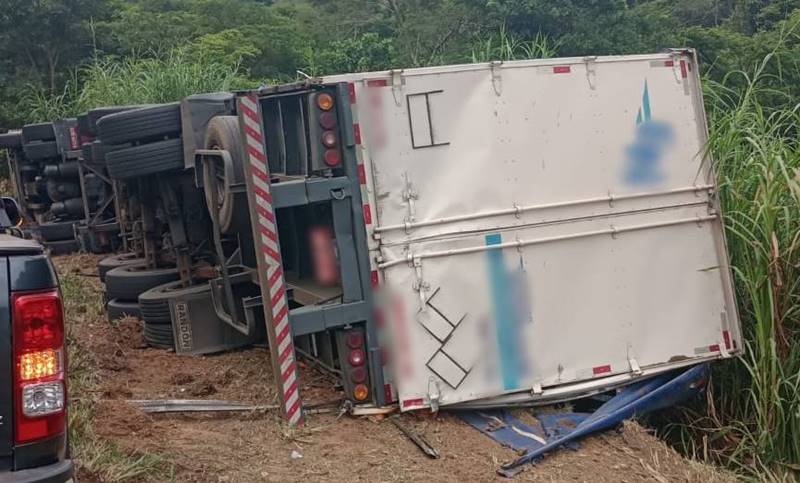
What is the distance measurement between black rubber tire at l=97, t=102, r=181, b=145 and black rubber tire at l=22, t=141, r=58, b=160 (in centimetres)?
569

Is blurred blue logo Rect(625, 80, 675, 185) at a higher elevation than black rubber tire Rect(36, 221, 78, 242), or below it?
below

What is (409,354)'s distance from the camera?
4879 millimetres

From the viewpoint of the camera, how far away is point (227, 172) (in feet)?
17.5

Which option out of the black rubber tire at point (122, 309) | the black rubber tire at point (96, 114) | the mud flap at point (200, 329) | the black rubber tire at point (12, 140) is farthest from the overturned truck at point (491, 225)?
the black rubber tire at point (12, 140)

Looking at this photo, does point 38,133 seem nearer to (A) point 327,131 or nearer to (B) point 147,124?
(B) point 147,124

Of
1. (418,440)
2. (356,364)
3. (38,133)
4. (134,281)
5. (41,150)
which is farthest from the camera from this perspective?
(38,133)

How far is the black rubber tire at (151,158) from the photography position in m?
6.55

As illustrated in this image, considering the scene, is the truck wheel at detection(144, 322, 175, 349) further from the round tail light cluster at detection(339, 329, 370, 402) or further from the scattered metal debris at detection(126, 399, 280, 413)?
the round tail light cluster at detection(339, 329, 370, 402)

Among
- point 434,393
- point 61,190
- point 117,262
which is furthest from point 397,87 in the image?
point 61,190

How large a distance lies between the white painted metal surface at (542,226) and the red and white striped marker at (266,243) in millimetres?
531

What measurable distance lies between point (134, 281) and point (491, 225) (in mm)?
3671

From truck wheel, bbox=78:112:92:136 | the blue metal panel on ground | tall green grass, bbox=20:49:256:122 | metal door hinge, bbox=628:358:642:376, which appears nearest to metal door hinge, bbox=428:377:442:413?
the blue metal panel on ground

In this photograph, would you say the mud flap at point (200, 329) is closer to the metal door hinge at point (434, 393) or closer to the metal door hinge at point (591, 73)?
the metal door hinge at point (434, 393)

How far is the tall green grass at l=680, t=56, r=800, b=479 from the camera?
16.8ft
